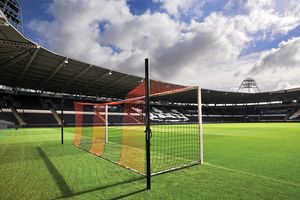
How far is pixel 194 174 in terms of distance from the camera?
16.6ft

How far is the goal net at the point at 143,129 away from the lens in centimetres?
698

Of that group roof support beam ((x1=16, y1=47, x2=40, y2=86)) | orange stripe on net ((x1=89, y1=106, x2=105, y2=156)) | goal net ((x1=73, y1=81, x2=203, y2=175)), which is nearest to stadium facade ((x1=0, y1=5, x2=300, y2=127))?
roof support beam ((x1=16, y1=47, x2=40, y2=86))

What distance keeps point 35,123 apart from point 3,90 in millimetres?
7716

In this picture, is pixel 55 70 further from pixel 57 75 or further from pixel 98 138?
pixel 98 138

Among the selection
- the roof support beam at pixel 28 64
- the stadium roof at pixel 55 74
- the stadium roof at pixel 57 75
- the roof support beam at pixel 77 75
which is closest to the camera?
the roof support beam at pixel 28 64

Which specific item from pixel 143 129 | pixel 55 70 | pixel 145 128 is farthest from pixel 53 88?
pixel 145 128

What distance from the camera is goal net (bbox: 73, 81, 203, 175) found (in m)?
6.98

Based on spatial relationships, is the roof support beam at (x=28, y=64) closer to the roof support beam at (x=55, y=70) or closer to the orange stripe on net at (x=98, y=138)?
the roof support beam at (x=55, y=70)

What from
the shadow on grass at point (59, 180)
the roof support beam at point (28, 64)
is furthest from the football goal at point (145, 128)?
the roof support beam at point (28, 64)

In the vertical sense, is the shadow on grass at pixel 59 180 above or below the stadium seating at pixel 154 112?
below

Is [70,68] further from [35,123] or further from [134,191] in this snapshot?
[134,191]

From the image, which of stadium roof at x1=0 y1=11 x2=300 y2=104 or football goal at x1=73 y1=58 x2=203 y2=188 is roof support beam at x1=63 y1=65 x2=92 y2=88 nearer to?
stadium roof at x1=0 y1=11 x2=300 y2=104

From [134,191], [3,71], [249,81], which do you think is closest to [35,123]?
[3,71]

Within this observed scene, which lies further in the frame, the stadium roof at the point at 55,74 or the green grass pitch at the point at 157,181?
the stadium roof at the point at 55,74
